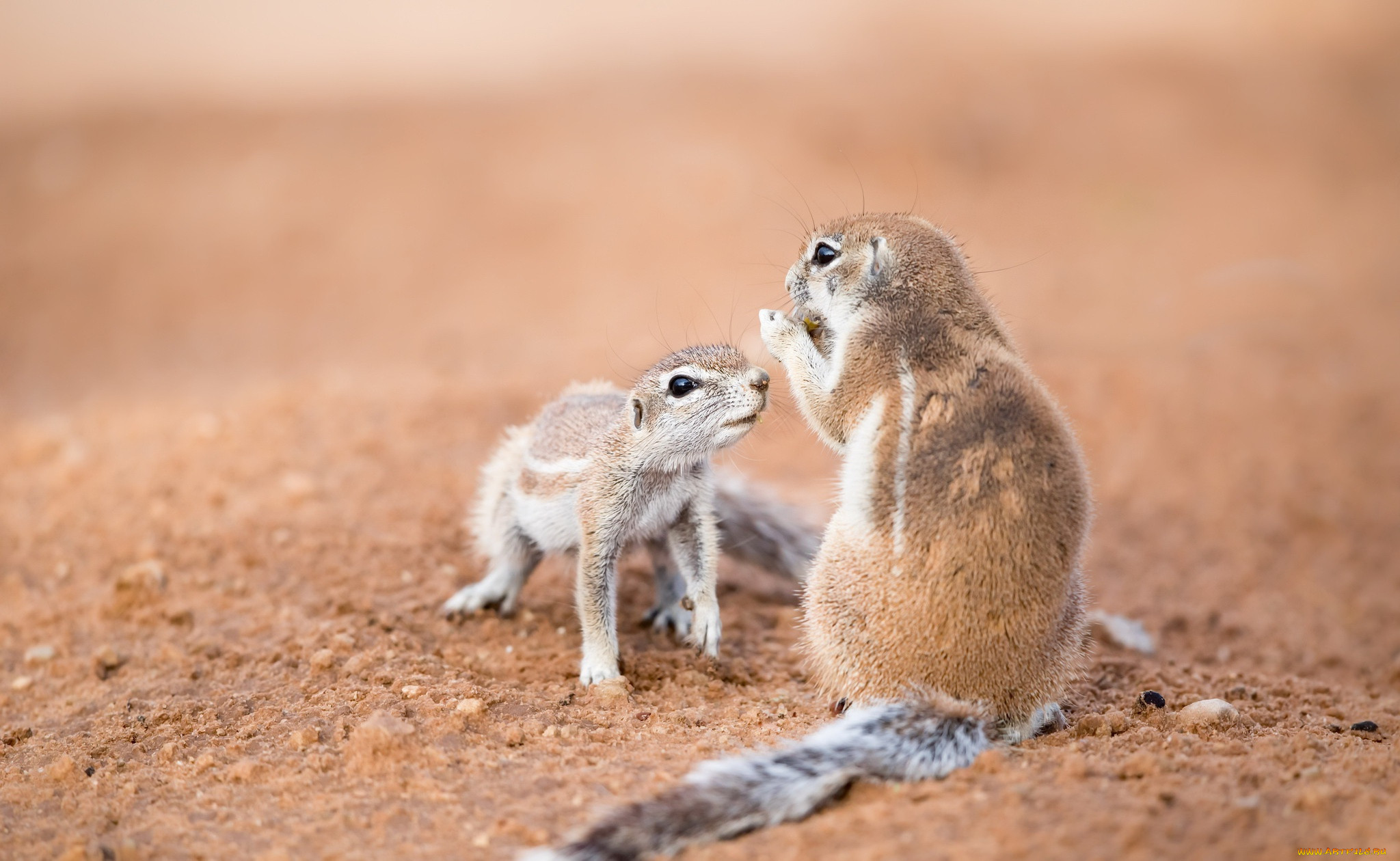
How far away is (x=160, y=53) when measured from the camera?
778 inches

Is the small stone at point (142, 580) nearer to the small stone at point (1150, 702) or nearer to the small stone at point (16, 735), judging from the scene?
the small stone at point (16, 735)

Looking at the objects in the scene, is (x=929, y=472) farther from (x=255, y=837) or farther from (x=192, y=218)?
(x=192, y=218)

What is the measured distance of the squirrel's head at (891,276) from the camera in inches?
188

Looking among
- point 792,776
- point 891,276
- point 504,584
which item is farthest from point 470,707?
point 891,276

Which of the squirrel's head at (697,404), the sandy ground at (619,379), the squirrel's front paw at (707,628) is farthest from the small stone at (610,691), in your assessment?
the squirrel's head at (697,404)

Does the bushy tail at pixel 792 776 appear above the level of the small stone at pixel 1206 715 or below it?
above

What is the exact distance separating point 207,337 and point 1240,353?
471 inches

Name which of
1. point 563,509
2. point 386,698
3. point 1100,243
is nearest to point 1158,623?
point 563,509

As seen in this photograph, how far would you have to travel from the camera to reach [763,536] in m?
6.79

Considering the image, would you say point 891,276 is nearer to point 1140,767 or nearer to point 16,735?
point 1140,767

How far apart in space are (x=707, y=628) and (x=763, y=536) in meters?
1.22

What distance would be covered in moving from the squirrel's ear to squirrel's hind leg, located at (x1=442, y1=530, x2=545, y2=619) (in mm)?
2498

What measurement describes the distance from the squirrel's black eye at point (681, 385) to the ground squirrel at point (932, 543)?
75 cm

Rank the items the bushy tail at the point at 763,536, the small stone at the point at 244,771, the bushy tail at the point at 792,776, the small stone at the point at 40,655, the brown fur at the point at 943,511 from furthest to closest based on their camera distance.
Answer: the bushy tail at the point at 763,536 < the small stone at the point at 40,655 < the small stone at the point at 244,771 < the brown fur at the point at 943,511 < the bushy tail at the point at 792,776
